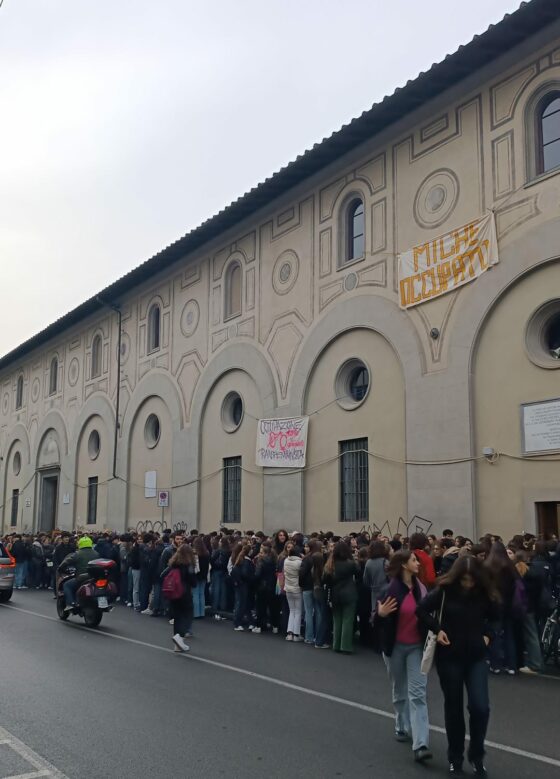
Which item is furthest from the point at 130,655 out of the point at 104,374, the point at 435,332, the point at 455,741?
the point at 104,374

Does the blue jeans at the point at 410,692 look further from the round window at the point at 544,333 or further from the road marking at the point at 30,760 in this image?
the round window at the point at 544,333

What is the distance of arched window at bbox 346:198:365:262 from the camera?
2078 centimetres

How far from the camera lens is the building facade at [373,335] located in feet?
51.9

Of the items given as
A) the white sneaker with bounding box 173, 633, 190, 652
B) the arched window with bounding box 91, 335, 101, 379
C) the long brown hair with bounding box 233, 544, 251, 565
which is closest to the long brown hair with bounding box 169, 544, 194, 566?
the white sneaker with bounding box 173, 633, 190, 652

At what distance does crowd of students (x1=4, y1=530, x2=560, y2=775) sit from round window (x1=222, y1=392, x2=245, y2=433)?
17.1 feet

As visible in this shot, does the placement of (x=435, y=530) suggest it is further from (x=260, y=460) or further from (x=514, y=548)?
(x=260, y=460)

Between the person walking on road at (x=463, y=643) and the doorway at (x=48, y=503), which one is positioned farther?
the doorway at (x=48, y=503)

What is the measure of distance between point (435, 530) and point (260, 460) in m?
7.05

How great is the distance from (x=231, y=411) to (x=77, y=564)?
10.9 meters

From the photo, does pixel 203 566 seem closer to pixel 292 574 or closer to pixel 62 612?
pixel 62 612

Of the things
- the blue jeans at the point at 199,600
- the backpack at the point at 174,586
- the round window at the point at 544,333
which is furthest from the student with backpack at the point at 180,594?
the round window at the point at 544,333

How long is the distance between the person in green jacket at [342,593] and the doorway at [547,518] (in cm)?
434

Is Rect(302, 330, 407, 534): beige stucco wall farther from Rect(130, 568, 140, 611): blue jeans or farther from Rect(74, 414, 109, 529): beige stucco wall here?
Rect(74, 414, 109, 529): beige stucco wall

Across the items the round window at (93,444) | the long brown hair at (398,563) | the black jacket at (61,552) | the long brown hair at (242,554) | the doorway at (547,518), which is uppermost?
the round window at (93,444)
